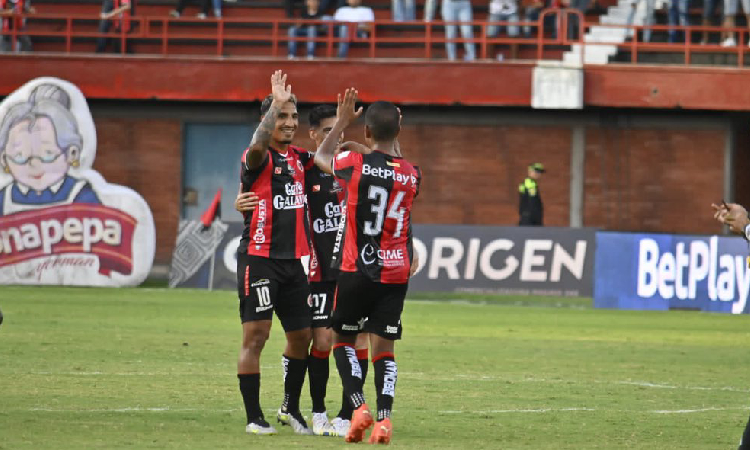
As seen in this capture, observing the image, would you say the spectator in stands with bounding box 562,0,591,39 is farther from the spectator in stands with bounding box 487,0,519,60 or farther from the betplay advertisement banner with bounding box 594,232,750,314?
the betplay advertisement banner with bounding box 594,232,750,314

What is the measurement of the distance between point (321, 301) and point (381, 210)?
1184 millimetres

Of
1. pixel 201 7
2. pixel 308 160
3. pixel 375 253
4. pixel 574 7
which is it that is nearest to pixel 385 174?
pixel 375 253

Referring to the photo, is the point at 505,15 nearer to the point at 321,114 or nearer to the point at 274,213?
the point at 321,114

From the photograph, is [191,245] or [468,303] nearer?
[468,303]

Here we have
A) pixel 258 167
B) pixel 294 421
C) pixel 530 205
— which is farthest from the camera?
pixel 530 205

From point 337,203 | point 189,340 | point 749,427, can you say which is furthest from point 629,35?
point 749,427

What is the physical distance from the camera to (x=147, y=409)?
10875mm

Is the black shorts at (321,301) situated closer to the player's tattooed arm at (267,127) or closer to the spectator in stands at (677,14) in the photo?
the player's tattooed arm at (267,127)

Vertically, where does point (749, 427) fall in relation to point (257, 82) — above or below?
below

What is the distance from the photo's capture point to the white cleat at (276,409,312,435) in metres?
10.2

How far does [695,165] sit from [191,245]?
12.1 m

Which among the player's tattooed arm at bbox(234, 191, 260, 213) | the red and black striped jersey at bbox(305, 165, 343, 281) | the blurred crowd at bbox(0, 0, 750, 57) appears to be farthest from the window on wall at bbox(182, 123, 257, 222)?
the player's tattooed arm at bbox(234, 191, 260, 213)

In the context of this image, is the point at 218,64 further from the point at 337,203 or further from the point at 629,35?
the point at 337,203

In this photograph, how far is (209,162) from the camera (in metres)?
34.0
